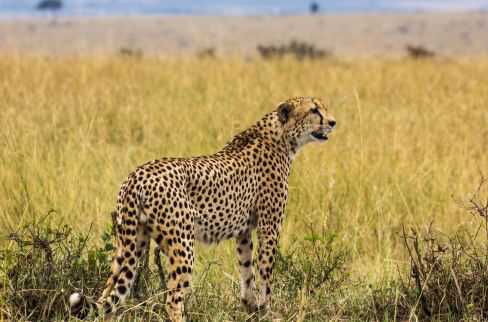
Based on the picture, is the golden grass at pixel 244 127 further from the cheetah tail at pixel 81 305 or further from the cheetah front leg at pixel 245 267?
the cheetah tail at pixel 81 305

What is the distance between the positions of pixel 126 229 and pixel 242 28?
50.8 meters

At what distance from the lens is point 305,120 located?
388 cm

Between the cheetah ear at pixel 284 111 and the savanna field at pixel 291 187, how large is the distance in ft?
1.64

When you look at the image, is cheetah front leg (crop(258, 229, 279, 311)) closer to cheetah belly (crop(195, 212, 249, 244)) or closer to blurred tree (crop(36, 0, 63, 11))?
cheetah belly (crop(195, 212, 249, 244))

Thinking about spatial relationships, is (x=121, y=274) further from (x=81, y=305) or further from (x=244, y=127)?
(x=244, y=127)

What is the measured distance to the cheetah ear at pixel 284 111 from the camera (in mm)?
3853

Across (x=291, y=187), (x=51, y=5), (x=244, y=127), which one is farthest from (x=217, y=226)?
(x=51, y=5)

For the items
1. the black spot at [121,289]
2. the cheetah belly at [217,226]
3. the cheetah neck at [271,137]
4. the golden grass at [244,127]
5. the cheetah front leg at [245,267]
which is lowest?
the golden grass at [244,127]

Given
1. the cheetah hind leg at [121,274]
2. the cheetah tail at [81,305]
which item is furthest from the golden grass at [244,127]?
the cheetah tail at [81,305]

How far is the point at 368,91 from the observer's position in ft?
34.8

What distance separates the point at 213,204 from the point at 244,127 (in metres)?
3.55

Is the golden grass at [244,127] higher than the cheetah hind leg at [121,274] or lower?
lower

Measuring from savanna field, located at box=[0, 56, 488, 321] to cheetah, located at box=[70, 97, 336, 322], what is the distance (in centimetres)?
13

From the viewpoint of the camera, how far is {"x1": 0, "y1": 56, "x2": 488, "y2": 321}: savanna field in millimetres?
3846
